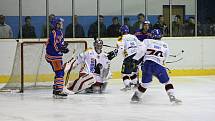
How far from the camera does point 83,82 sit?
30.4 ft

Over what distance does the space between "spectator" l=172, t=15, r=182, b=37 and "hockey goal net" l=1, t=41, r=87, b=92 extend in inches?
169

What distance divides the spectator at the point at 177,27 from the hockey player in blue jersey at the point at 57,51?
5.91 metres

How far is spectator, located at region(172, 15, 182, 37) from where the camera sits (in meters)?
14.0

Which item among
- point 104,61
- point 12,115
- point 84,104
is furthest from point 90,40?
point 12,115

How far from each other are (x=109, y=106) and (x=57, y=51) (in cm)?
147

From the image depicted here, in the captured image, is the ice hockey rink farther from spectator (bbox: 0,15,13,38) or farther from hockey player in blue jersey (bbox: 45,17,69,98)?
spectator (bbox: 0,15,13,38)

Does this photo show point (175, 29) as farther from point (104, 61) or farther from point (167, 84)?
point (167, 84)

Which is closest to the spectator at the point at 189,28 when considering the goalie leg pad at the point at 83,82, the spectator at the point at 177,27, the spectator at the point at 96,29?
the spectator at the point at 177,27

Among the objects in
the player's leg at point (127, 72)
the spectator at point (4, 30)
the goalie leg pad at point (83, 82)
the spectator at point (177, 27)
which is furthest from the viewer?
the spectator at point (177, 27)

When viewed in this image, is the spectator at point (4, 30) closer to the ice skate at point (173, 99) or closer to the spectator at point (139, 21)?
the spectator at point (139, 21)

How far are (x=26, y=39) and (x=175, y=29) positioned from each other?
401cm

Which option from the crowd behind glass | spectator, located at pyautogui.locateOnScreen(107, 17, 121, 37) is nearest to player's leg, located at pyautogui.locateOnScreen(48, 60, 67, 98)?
the crowd behind glass

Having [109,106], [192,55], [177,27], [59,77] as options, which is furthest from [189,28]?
[109,106]

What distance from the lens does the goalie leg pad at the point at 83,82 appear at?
9258mm
